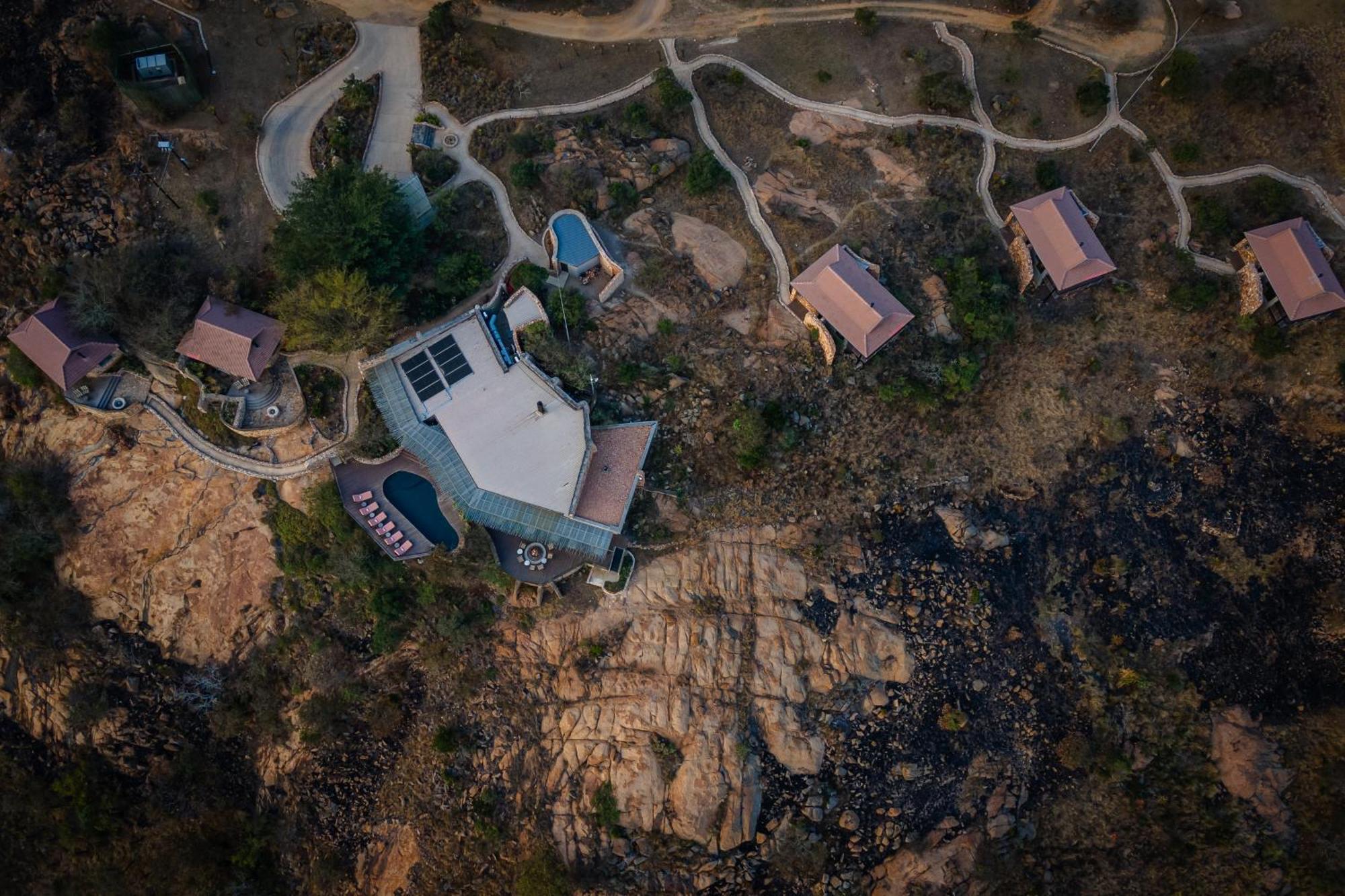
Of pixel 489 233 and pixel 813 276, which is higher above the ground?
pixel 489 233

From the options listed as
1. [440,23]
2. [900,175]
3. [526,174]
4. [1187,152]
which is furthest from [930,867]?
[440,23]

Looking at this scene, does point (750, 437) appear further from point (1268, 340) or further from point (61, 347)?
point (61, 347)

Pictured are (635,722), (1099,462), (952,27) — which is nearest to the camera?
(635,722)

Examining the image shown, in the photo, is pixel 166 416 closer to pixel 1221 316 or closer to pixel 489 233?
A: pixel 489 233

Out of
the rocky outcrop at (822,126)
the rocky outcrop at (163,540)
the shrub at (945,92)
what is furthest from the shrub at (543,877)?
the shrub at (945,92)

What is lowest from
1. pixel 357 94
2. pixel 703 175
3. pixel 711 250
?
pixel 711 250

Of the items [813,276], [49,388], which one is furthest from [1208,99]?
[49,388]

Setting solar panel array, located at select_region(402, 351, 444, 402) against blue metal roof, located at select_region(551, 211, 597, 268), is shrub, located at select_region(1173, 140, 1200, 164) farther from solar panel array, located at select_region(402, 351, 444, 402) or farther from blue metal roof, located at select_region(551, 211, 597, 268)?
solar panel array, located at select_region(402, 351, 444, 402)
